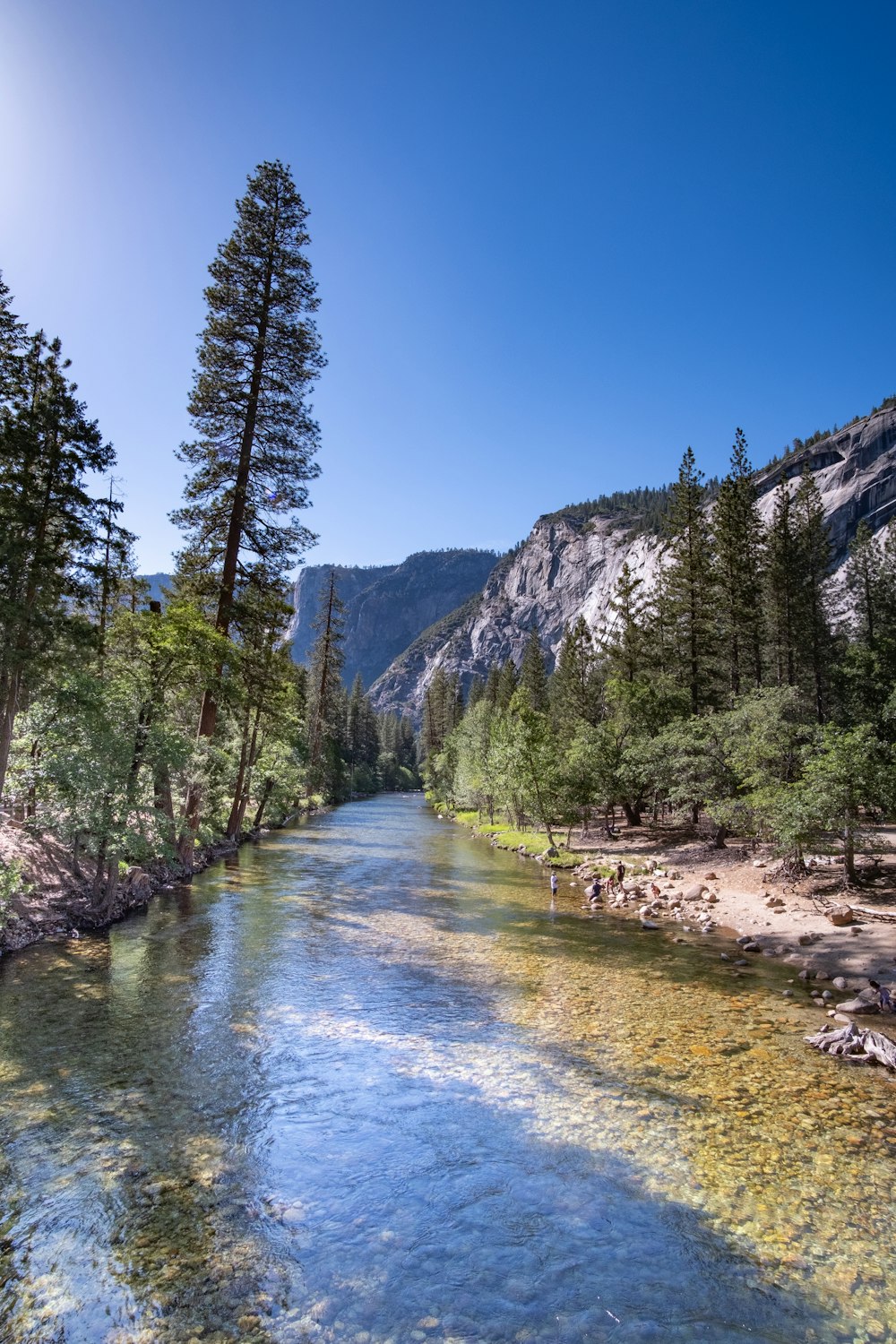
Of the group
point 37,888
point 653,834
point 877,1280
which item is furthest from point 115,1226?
point 653,834

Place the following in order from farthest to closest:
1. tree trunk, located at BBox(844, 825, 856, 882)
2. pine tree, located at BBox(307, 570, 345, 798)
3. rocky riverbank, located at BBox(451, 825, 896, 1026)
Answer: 1. pine tree, located at BBox(307, 570, 345, 798)
2. tree trunk, located at BBox(844, 825, 856, 882)
3. rocky riverbank, located at BBox(451, 825, 896, 1026)

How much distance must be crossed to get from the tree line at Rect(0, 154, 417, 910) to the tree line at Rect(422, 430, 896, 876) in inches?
694

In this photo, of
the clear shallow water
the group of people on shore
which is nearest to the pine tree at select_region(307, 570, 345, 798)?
the group of people on shore

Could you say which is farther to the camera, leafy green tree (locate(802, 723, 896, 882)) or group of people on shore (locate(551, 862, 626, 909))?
group of people on shore (locate(551, 862, 626, 909))

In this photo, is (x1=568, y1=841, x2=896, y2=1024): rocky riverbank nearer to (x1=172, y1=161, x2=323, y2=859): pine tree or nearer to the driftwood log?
the driftwood log

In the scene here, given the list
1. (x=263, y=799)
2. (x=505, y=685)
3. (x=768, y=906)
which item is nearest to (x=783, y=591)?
(x=768, y=906)

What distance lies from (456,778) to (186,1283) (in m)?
64.8

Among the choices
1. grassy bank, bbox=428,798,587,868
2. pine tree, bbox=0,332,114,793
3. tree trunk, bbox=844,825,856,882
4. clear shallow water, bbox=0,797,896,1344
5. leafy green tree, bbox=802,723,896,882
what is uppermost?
pine tree, bbox=0,332,114,793

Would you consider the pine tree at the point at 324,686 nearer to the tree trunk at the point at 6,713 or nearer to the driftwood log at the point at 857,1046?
the tree trunk at the point at 6,713

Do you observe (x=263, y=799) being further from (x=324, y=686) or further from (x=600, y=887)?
(x=600, y=887)

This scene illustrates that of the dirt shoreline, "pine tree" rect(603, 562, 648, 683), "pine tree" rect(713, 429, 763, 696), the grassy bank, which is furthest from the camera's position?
"pine tree" rect(603, 562, 648, 683)

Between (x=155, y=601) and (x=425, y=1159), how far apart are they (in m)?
20.1

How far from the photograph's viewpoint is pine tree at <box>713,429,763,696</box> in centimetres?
3625

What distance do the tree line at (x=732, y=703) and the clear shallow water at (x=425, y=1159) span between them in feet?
30.5
